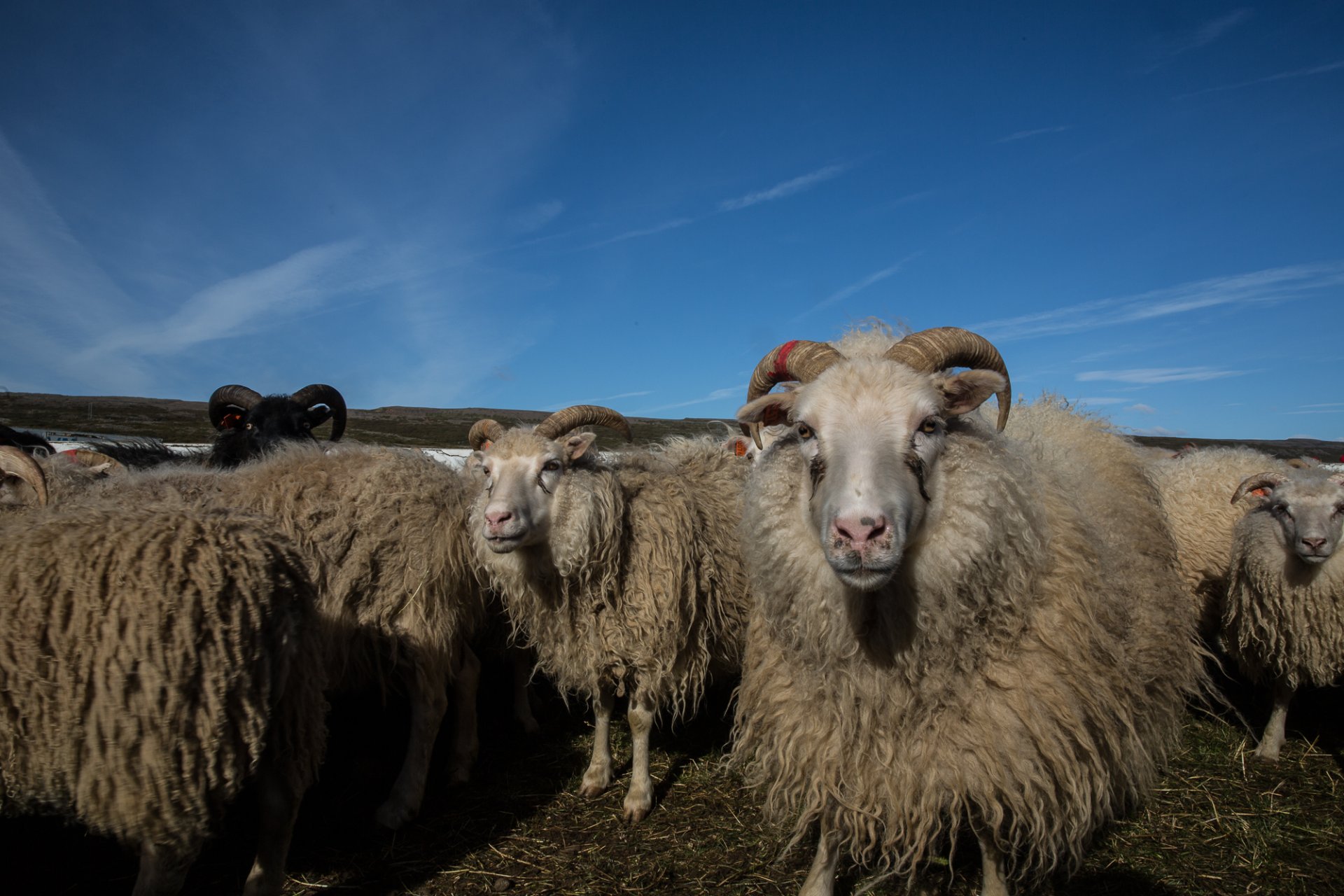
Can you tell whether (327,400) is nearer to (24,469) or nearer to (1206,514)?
(24,469)

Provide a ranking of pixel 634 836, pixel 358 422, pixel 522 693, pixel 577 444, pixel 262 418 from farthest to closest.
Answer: pixel 358 422 < pixel 262 418 < pixel 522 693 < pixel 577 444 < pixel 634 836

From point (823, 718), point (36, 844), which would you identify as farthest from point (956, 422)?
point (36, 844)

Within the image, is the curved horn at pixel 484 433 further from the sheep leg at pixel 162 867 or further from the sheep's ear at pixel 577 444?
the sheep leg at pixel 162 867

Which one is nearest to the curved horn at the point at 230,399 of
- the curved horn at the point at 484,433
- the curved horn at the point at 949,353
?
the curved horn at the point at 484,433

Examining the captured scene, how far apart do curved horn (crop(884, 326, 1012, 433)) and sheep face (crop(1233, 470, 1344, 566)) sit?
343 cm

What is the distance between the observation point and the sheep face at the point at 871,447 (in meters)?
2.37

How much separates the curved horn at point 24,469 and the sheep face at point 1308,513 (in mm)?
7580

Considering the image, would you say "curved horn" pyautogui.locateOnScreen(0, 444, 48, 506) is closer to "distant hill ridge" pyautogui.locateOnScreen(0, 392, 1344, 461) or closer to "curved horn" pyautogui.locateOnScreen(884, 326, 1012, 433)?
"curved horn" pyautogui.locateOnScreen(884, 326, 1012, 433)

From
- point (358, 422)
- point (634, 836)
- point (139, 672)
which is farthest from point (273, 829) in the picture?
point (358, 422)

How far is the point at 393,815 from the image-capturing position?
419cm

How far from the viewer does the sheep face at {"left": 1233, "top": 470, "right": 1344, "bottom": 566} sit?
16.1 ft

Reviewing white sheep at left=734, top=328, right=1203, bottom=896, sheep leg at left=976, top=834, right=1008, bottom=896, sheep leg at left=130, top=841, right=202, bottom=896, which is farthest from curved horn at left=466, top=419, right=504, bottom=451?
sheep leg at left=976, top=834, right=1008, bottom=896

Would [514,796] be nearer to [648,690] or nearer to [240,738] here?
[648,690]

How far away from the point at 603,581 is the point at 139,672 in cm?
261
